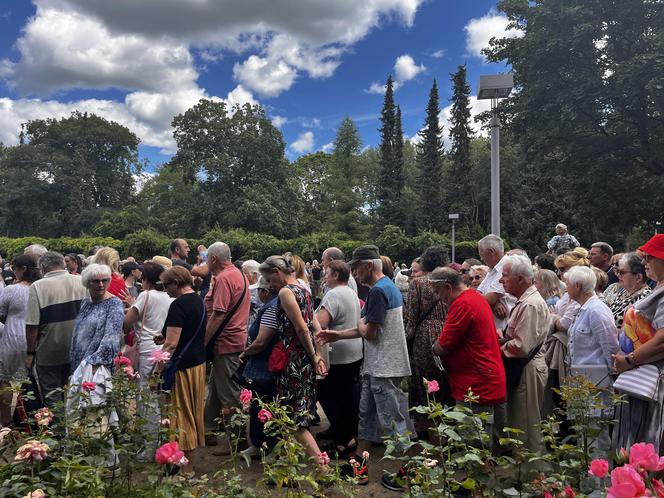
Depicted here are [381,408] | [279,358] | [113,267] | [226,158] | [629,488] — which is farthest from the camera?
[226,158]

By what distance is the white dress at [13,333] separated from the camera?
171 inches

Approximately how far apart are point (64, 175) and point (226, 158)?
2156 centimetres

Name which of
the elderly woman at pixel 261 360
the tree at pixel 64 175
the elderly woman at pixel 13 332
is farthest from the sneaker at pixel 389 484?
the tree at pixel 64 175

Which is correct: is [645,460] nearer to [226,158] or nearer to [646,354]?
[646,354]

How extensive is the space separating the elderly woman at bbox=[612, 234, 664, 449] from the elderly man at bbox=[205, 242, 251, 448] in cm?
316

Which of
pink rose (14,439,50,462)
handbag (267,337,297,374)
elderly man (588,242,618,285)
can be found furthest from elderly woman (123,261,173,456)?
elderly man (588,242,618,285)

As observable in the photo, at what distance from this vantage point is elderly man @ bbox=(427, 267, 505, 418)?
3.37 m

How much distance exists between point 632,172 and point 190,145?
33711 millimetres

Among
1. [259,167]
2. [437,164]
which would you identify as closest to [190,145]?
[259,167]

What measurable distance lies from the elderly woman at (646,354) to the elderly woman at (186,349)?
304 cm

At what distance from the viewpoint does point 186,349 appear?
3.67 m

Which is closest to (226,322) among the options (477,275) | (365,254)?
(365,254)

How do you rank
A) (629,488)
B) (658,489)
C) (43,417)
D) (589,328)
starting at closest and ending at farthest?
(629,488)
(658,489)
(43,417)
(589,328)

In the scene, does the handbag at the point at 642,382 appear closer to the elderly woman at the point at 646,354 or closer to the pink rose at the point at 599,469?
the elderly woman at the point at 646,354
